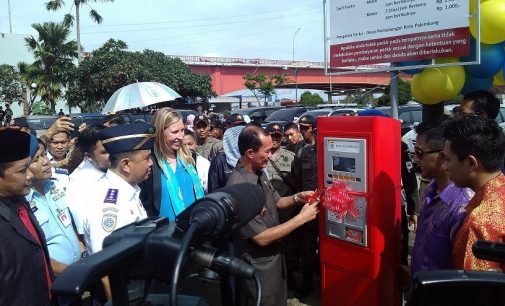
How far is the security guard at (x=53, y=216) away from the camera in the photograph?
8.87 feet

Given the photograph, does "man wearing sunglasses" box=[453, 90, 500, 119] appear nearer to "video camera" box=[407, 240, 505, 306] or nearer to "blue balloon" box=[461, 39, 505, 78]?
"blue balloon" box=[461, 39, 505, 78]

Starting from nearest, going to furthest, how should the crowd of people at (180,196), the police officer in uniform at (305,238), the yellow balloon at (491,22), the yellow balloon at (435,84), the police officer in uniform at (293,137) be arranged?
the crowd of people at (180,196) < the yellow balloon at (491,22) < the yellow balloon at (435,84) < the police officer in uniform at (305,238) < the police officer in uniform at (293,137)

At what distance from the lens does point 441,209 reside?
222 centimetres

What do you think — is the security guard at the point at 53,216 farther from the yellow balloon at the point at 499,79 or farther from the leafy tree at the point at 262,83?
the leafy tree at the point at 262,83

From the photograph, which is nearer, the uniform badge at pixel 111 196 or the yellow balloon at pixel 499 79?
the uniform badge at pixel 111 196

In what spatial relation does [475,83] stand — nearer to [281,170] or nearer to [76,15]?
[281,170]

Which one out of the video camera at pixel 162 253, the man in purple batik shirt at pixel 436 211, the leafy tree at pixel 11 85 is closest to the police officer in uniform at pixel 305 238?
the man in purple batik shirt at pixel 436 211

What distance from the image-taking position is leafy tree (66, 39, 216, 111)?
27625mm

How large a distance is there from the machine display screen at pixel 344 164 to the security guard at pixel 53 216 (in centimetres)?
184

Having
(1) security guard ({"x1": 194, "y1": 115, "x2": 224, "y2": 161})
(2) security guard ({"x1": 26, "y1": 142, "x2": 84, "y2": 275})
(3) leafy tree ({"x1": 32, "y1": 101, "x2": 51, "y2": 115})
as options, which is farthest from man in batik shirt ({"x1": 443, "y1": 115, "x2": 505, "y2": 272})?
(3) leafy tree ({"x1": 32, "y1": 101, "x2": 51, "y2": 115})

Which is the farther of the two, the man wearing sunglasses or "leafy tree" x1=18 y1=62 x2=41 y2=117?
"leafy tree" x1=18 y1=62 x2=41 y2=117

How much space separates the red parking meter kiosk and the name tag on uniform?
68.8 inches

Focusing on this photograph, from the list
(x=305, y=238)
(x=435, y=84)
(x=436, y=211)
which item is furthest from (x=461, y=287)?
(x=305, y=238)

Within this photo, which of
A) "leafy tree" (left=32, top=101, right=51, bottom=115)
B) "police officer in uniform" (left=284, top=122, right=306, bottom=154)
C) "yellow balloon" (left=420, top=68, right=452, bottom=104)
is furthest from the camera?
"leafy tree" (left=32, top=101, right=51, bottom=115)
